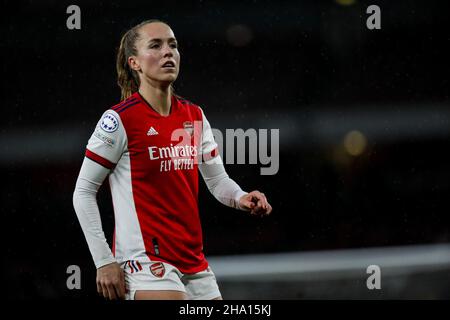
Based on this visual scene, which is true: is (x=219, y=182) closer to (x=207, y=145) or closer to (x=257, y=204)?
(x=207, y=145)

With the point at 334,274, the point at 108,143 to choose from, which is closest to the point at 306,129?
the point at 334,274

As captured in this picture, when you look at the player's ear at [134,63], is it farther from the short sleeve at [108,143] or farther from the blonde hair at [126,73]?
the short sleeve at [108,143]

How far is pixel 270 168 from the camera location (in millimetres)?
3465

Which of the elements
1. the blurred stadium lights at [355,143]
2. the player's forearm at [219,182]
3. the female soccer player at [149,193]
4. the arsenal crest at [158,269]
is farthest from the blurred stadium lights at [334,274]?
the arsenal crest at [158,269]

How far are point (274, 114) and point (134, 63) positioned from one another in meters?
1.46

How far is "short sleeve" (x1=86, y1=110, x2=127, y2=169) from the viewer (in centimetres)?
193

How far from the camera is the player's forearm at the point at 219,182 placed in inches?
86.1

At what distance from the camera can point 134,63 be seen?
2.16m

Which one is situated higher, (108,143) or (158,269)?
(108,143)

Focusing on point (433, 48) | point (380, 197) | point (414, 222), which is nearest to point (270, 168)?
point (380, 197)

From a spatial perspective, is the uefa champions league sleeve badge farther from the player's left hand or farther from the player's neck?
the player's left hand

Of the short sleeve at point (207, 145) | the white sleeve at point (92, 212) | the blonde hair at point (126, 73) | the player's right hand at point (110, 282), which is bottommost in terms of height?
the player's right hand at point (110, 282)

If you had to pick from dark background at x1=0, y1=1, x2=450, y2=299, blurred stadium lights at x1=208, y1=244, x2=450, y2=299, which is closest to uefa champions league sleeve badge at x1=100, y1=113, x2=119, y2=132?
dark background at x1=0, y1=1, x2=450, y2=299

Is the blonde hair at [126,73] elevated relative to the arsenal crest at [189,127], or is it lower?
elevated
